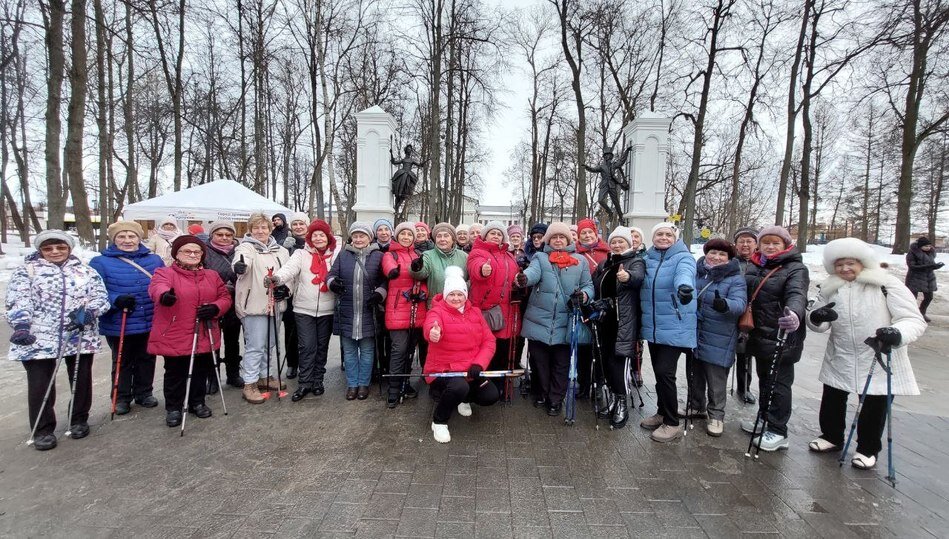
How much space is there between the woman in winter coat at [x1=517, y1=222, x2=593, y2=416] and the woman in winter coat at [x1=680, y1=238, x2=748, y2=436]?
1.03 m

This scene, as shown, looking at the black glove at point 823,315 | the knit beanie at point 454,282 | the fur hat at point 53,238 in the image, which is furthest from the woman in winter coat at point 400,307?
the black glove at point 823,315

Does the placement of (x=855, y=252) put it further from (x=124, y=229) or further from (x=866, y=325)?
(x=124, y=229)

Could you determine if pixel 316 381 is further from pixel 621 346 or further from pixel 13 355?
pixel 621 346

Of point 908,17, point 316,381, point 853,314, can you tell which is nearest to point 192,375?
point 316,381

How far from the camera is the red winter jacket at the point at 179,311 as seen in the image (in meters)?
3.70

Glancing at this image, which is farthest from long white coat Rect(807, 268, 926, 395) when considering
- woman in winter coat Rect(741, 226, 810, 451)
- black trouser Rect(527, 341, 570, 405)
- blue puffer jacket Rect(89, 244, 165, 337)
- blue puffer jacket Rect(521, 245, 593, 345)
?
blue puffer jacket Rect(89, 244, 165, 337)

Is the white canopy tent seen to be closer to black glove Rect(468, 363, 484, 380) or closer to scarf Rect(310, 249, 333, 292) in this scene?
scarf Rect(310, 249, 333, 292)

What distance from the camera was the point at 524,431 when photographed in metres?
3.81

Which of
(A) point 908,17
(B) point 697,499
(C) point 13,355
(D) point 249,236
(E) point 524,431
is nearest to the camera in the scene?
(B) point 697,499

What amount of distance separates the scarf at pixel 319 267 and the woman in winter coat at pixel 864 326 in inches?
176

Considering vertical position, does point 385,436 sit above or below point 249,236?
below

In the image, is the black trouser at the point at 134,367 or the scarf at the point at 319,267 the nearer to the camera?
the black trouser at the point at 134,367

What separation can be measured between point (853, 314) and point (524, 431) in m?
2.83

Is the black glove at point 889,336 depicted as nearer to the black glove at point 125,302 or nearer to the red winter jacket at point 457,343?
the red winter jacket at point 457,343
